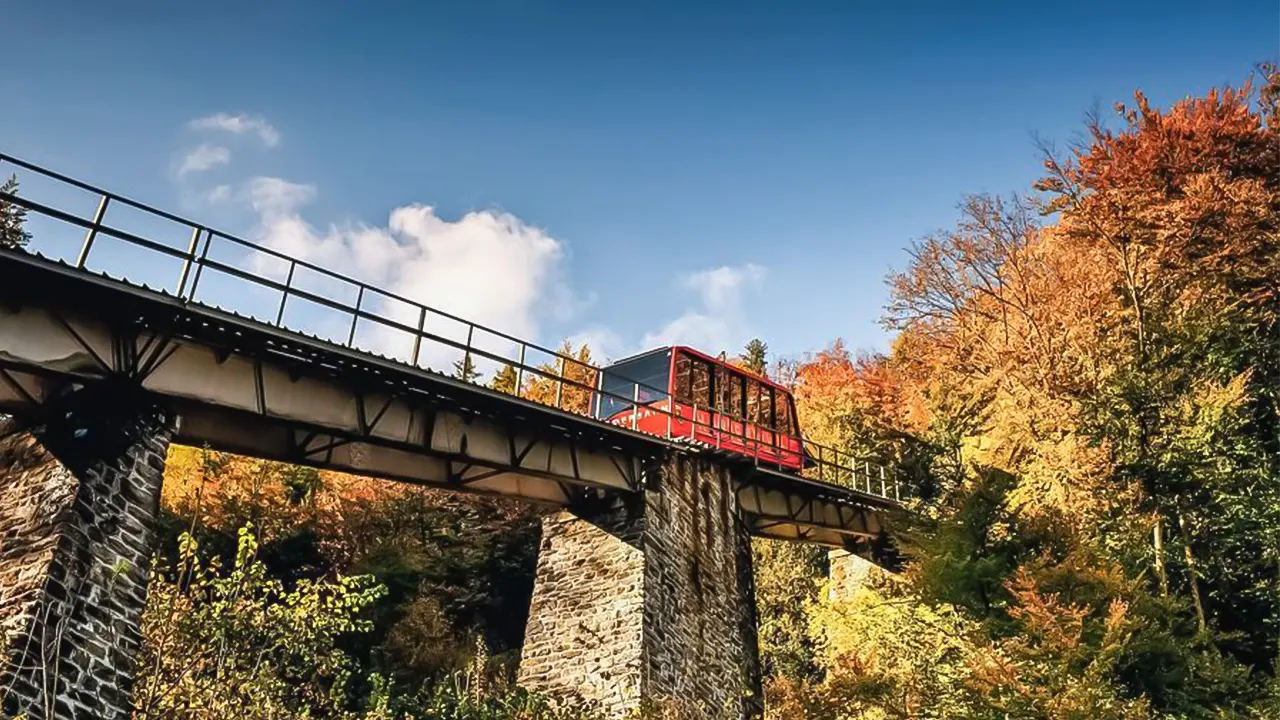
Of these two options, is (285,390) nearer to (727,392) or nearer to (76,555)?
(76,555)

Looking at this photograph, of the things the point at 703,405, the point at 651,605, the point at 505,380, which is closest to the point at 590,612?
the point at 651,605

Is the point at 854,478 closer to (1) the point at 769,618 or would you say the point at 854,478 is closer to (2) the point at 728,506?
(1) the point at 769,618

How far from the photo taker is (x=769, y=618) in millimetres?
28594

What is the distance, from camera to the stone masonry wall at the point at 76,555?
9.03 metres

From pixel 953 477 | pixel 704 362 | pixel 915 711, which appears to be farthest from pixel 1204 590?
pixel 704 362

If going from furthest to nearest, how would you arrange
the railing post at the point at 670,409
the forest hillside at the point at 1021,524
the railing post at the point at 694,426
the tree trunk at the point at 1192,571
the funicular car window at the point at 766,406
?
the funicular car window at the point at 766,406, the railing post at the point at 694,426, the railing post at the point at 670,409, the tree trunk at the point at 1192,571, the forest hillside at the point at 1021,524

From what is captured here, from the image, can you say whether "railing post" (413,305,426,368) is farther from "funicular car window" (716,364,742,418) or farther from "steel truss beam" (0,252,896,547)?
"funicular car window" (716,364,742,418)

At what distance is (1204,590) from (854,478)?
1241 centimetres

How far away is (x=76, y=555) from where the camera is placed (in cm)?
966

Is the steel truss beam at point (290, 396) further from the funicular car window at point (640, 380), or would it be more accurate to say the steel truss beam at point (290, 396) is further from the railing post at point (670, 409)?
the funicular car window at point (640, 380)

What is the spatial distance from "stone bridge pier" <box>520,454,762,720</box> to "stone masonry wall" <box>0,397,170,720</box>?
761 centimetres

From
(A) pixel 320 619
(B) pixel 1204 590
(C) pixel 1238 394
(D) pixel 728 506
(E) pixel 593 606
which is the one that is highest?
(C) pixel 1238 394

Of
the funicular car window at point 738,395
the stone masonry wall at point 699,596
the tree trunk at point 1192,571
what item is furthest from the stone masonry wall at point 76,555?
the tree trunk at point 1192,571

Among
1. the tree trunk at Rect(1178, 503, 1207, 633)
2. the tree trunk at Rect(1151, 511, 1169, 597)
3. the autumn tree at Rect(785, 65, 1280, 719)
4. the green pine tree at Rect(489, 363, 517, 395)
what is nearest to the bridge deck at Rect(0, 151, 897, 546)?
the autumn tree at Rect(785, 65, 1280, 719)
